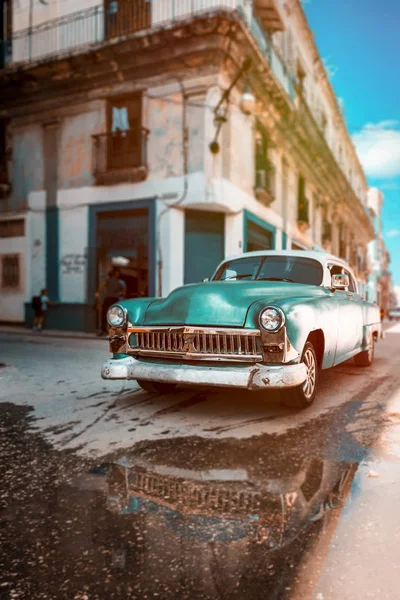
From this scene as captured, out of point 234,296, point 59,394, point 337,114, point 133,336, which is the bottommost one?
point 59,394

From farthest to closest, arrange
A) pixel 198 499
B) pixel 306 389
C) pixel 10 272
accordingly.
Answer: pixel 10 272 < pixel 306 389 < pixel 198 499

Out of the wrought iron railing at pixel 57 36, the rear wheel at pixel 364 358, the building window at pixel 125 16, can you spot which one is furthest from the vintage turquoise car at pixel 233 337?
the wrought iron railing at pixel 57 36

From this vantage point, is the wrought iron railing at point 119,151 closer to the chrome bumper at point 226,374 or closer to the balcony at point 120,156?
the balcony at point 120,156

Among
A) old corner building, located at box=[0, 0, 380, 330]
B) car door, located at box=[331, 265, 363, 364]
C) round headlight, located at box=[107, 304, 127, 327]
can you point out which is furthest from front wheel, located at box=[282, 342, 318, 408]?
old corner building, located at box=[0, 0, 380, 330]

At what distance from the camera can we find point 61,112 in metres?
14.6

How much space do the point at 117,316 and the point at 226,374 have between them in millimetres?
1285

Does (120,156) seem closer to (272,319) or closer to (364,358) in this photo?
(364,358)

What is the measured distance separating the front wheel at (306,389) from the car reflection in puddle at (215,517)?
3.32 feet

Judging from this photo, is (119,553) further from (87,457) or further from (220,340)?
(220,340)

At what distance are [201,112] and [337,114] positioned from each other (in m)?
18.1

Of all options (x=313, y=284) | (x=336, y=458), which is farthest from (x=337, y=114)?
(x=336, y=458)

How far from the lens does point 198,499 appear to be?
95.8 inches

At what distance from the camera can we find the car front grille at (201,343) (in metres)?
3.88

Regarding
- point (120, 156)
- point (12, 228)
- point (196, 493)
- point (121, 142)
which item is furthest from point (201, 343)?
point (12, 228)
